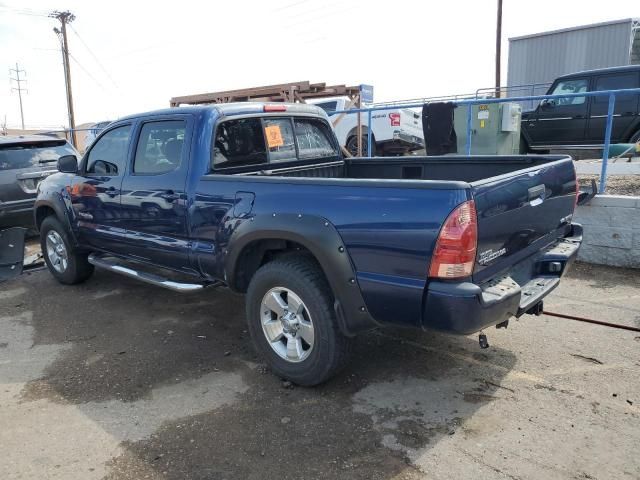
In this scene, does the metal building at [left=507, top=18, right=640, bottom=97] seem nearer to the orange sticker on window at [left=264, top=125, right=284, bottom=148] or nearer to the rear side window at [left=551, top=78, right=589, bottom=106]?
the rear side window at [left=551, top=78, right=589, bottom=106]

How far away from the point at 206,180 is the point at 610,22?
2357 centimetres

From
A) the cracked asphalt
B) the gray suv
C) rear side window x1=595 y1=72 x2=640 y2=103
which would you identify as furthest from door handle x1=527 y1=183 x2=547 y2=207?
Result: rear side window x1=595 y1=72 x2=640 y2=103

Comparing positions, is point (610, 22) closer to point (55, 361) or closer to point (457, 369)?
point (457, 369)

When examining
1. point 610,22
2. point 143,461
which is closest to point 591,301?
point 143,461

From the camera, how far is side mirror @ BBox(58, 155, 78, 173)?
5.09 meters

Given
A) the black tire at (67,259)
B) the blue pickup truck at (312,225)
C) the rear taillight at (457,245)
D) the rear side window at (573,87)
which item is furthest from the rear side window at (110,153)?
the rear side window at (573,87)

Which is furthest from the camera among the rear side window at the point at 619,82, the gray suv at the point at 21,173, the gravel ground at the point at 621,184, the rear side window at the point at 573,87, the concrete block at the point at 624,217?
the rear side window at the point at 573,87

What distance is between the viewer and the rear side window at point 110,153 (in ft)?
15.5

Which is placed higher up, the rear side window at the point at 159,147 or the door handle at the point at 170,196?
the rear side window at the point at 159,147

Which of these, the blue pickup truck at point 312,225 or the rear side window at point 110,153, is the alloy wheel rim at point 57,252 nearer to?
→ the blue pickup truck at point 312,225

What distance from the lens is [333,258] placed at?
302 centimetres

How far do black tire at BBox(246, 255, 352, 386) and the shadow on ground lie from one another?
0.49 feet

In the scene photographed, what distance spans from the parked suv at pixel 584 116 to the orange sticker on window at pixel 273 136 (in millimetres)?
8186

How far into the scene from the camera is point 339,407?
127 inches
